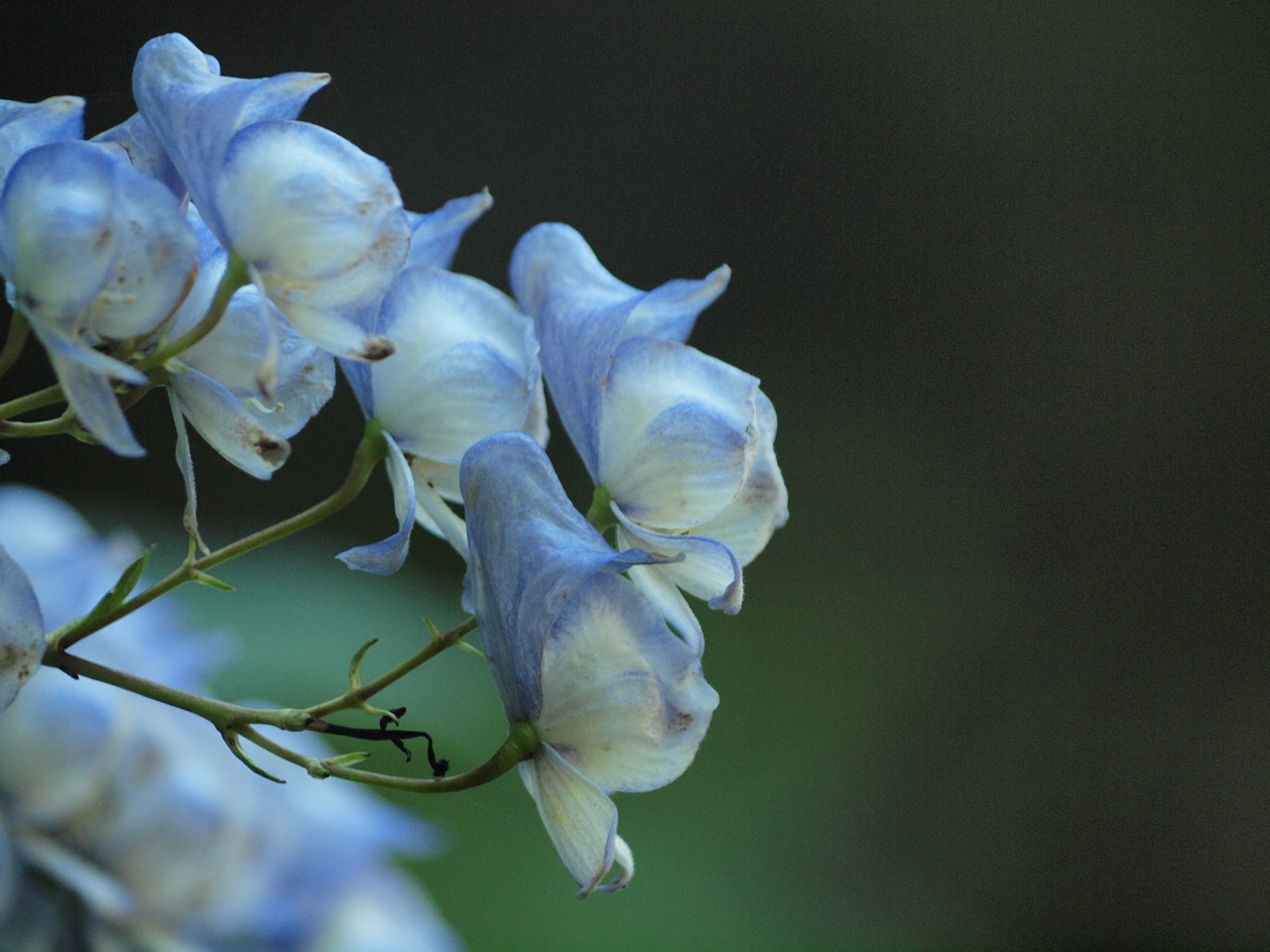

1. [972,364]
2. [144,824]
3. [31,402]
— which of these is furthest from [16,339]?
[972,364]

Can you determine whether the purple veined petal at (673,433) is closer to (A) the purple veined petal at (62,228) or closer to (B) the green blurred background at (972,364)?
(A) the purple veined petal at (62,228)

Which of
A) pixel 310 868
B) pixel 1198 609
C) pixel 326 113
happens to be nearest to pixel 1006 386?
pixel 1198 609

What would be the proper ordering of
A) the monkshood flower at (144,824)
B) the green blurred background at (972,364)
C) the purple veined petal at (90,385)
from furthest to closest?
the green blurred background at (972,364) < the monkshood flower at (144,824) < the purple veined petal at (90,385)

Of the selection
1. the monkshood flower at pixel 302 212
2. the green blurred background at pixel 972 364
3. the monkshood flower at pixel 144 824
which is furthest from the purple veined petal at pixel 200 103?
the green blurred background at pixel 972 364

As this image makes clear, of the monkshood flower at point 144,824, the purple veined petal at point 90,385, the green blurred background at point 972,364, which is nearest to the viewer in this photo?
the purple veined petal at point 90,385

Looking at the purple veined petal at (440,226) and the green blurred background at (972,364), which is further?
the green blurred background at (972,364)

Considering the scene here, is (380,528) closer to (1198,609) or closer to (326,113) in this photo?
(326,113)

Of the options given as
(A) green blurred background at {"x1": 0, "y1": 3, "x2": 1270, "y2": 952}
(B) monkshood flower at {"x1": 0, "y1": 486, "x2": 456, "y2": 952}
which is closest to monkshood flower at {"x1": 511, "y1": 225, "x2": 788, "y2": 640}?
(B) monkshood flower at {"x1": 0, "y1": 486, "x2": 456, "y2": 952}
